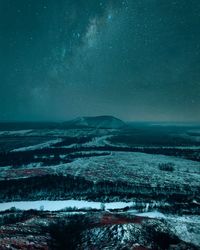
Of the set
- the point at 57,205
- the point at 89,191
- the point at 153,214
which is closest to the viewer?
the point at 153,214

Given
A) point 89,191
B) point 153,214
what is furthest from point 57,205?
point 153,214

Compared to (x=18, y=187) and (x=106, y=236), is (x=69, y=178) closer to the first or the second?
(x=18, y=187)

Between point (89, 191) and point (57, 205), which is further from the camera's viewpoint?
point (89, 191)

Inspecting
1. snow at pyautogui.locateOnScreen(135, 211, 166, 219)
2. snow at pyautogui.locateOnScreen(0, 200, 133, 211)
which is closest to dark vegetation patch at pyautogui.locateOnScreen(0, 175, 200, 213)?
snow at pyautogui.locateOnScreen(0, 200, 133, 211)

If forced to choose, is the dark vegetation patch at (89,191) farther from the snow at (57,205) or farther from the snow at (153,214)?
the snow at (153,214)

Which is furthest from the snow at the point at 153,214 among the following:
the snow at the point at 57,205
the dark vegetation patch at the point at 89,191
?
the snow at the point at 57,205

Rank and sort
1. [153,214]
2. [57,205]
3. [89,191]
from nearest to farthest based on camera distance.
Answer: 1. [153,214]
2. [57,205]
3. [89,191]

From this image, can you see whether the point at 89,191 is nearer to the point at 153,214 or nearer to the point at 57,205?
the point at 57,205

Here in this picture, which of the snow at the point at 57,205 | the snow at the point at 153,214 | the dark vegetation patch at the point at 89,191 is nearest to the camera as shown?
the snow at the point at 153,214
